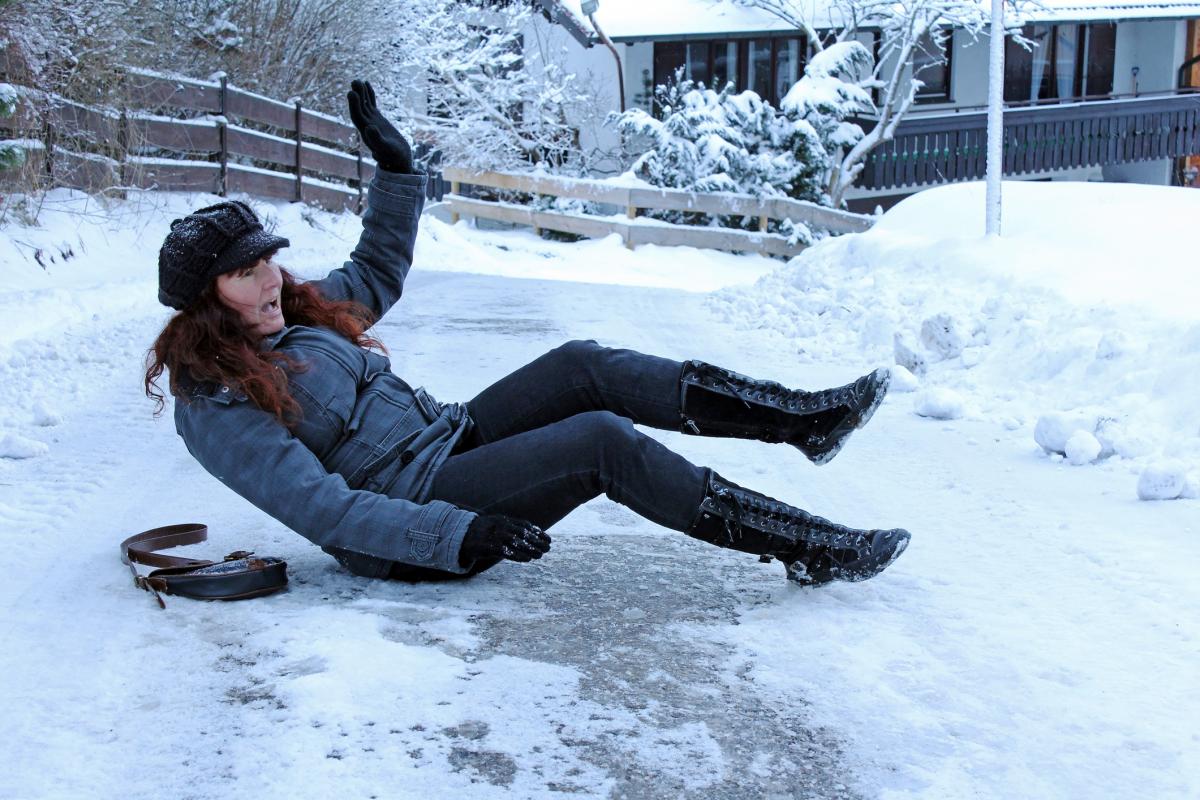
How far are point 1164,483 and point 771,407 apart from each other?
5.16 feet

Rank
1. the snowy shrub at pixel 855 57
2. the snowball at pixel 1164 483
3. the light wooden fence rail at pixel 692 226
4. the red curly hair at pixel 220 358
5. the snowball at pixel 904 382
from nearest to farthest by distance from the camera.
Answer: the red curly hair at pixel 220 358
the snowball at pixel 1164 483
the snowball at pixel 904 382
the light wooden fence rail at pixel 692 226
the snowy shrub at pixel 855 57

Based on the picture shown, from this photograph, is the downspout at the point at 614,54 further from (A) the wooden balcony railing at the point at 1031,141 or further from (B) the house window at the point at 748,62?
(A) the wooden balcony railing at the point at 1031,141

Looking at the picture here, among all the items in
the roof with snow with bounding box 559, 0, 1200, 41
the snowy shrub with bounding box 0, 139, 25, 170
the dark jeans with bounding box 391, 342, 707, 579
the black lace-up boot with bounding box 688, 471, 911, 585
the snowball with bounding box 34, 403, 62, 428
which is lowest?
the snowball with bounding box 34, 403, 62, 428

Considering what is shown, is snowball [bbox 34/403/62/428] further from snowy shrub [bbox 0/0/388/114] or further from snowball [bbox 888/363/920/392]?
snowy shrub [bbox 0/0/388/114]

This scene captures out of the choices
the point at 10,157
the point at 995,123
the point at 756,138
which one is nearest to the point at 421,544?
the point at 10,157

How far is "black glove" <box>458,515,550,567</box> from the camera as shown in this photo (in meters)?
2.94

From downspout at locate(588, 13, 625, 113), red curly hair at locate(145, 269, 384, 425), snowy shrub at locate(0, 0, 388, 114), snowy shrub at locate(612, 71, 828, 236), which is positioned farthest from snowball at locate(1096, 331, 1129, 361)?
downspout at locate(588, 13, 625, 113)

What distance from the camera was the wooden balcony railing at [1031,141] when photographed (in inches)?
834

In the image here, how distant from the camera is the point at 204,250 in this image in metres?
3.11

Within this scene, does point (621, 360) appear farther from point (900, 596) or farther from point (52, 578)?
point (52, 578)

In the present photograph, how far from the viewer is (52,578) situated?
3.32 m

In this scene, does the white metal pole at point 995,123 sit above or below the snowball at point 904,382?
above

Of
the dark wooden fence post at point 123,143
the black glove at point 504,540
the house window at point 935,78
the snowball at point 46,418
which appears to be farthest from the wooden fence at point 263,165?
the black glove at point 504,540

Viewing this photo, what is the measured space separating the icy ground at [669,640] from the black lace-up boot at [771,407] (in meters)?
0.40
